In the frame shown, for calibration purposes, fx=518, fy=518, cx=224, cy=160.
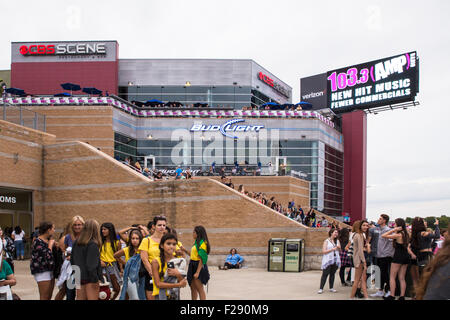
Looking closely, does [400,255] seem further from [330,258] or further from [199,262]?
[199,262]

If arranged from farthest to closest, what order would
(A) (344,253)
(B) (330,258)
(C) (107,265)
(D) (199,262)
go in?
(A) (344,253)
(B) (330,258)
(C) (107,265)
(D) (199,262)

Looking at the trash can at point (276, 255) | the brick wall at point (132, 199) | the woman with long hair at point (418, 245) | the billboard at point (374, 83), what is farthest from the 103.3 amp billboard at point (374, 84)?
the woman with long hair at point (418, 245)

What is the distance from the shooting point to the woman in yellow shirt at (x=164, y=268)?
711 cm

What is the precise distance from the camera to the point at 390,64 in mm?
53938

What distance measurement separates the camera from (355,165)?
55.9m

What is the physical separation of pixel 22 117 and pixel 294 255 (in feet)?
48.6

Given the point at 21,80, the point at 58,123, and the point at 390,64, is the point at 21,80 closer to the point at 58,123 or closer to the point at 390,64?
the point at 58,123

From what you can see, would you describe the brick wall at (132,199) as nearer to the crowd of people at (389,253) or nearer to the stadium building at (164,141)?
the stadium building at (164,141)

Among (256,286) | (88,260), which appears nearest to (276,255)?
(256,286)

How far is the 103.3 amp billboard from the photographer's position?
52.4 meters

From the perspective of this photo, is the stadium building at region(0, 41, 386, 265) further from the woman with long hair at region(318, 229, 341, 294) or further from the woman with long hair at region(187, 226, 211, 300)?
the woman with long hair at region(187, 226, 211, 300)

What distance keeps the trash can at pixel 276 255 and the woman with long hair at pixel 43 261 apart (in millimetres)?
12899

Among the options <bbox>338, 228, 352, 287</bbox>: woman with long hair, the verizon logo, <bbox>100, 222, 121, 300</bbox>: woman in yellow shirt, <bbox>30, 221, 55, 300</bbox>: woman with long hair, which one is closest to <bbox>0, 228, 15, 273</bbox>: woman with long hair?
<bbox>30, 221, 55, 300</bbox>: woman with long hair
